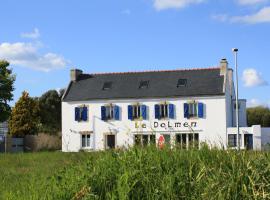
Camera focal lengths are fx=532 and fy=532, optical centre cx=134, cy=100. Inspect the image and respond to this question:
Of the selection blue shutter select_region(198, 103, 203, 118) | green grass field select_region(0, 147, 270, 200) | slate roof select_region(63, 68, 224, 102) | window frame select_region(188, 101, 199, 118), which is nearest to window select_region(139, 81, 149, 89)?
slate roof select_region(63, 68, 224, 102)

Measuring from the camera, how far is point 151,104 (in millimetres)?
53438

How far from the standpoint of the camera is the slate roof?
52.7 metres

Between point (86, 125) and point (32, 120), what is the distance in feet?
38.5

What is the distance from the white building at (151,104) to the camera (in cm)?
5128

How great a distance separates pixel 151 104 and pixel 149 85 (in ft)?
8.62

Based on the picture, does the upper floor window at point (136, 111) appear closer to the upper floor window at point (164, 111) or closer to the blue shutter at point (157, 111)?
the blue shutter at point (157, 111)

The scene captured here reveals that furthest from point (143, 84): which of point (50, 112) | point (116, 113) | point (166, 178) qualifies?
point (166, 178)

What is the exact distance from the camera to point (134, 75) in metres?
57.1

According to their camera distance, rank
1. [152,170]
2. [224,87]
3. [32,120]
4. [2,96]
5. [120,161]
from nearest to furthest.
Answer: [152,170] → [120,161] → [2,96] → [224,87] → [32,120]

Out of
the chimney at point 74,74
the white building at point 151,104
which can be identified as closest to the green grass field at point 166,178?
the white building at point 151,104

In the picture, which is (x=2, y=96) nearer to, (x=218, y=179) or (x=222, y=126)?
(x=222, y=126)

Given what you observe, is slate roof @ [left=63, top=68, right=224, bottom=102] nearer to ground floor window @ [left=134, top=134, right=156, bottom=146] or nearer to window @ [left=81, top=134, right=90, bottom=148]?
window @ [left=81, top=134, right=90, bottom=148]

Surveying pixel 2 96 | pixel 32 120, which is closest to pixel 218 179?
pixel 2 96

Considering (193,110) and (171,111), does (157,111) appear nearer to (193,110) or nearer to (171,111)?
(171,111)
